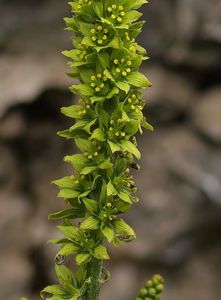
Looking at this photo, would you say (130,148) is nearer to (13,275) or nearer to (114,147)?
(114,147)

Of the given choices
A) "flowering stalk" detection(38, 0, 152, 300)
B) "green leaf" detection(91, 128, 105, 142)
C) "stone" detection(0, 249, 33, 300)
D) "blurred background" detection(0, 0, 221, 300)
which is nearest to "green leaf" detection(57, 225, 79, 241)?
"flowering stalk" detection(38, 0, 152, 300)

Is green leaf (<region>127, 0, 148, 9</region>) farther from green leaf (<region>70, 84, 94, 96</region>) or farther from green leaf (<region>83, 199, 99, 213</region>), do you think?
green leaf (<region>83, 199, 99, 213</region>)

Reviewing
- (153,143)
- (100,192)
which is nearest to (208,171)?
(153,143)

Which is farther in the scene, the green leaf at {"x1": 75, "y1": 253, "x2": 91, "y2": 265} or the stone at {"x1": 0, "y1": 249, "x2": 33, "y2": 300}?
the stone at {"x1": 0, "y1": 249, "x2": 33, "y2": 300}

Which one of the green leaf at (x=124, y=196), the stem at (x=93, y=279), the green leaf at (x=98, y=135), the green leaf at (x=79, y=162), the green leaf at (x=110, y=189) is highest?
the green leaf at (x=98, y=135)

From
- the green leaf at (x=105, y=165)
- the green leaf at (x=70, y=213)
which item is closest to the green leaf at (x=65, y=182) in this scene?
the green leaf at (x=70, y=213)

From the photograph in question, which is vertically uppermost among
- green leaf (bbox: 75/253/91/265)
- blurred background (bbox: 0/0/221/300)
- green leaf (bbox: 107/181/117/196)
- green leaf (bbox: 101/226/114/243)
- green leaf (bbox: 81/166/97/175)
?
green leaf (bbox: 81/166/97/175)

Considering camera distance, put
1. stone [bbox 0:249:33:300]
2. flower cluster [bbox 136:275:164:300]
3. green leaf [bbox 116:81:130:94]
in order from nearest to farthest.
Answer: green leaf [bbox 116:81:130:94] < flower cluster [bbox 136:275:164:300] < stone [bbox 0:249:33:300]

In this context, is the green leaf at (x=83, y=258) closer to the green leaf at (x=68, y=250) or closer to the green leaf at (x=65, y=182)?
the green leaf at (x=68, y=250)

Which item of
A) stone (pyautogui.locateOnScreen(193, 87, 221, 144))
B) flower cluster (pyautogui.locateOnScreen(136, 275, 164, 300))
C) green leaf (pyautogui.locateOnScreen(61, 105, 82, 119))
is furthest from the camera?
stone (pyautogui.locateOnScreen(193, 87, 221, 144))

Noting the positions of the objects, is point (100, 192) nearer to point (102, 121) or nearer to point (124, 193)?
point (124, 193)
